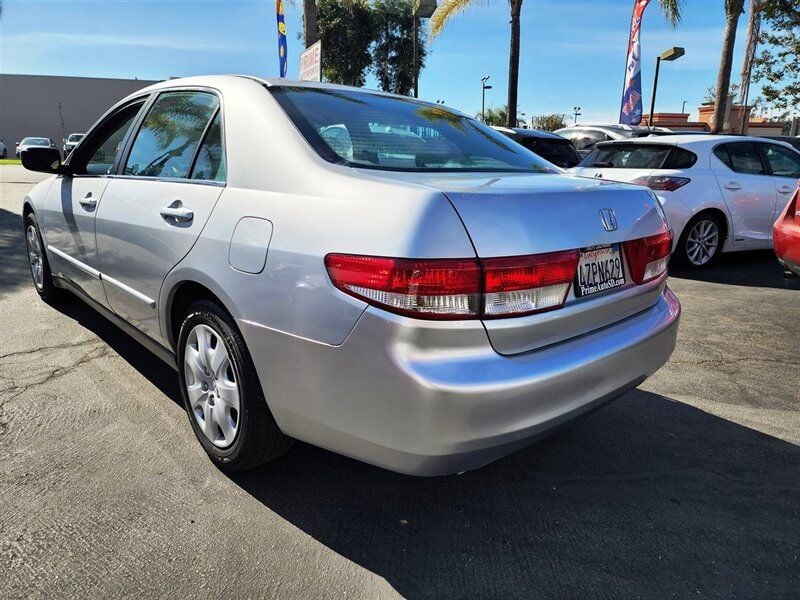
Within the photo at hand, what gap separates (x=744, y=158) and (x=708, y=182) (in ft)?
2.66

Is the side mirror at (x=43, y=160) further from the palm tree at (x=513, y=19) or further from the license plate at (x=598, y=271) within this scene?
the palm tree at (x=513, y=19)

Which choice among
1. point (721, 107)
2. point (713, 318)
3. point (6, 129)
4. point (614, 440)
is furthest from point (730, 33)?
point (6, 129)

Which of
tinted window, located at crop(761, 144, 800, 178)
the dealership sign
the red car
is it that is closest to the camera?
the red car

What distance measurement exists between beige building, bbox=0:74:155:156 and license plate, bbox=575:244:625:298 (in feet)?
172

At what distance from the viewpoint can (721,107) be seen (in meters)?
16.2

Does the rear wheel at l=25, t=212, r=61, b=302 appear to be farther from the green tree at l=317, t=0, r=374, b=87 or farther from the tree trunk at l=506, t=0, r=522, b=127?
the green tree at l=317, t=0, r=374, b=87

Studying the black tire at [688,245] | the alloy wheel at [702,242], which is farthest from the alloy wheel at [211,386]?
the alloy wheel at [702,242]

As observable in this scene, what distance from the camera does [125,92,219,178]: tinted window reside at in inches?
108

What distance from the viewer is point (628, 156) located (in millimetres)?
7055

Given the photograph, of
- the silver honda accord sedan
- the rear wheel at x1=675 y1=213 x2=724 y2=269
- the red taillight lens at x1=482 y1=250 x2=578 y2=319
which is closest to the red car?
the rear wheel at x1=675 y1=213 x2=724 y2=269

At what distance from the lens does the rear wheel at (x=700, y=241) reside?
6.81 meters

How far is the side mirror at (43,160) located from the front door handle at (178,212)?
1871 millimetres

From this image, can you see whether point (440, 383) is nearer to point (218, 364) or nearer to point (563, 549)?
point (563, 549)

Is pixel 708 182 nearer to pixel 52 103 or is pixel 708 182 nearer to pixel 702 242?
pixel 702 242
